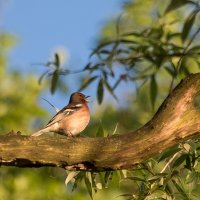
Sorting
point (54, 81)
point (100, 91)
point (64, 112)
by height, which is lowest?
point (64, 112)

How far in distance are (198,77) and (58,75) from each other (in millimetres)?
2708

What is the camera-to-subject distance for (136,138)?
14.7ft

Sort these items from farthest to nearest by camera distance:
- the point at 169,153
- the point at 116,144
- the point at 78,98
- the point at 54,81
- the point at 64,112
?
the point at 78,98
the point at 54,81
the point at 64,112
the point at 169,153
the point at 116,144

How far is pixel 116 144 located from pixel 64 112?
269 cm

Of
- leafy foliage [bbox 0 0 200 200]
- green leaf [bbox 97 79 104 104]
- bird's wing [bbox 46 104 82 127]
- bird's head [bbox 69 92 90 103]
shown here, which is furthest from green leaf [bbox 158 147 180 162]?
bird's head [bbox 69 92 90 103]

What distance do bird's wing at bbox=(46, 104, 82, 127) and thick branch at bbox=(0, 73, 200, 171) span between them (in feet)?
7.04

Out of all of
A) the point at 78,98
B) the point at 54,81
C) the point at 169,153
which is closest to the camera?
the point at 169,153

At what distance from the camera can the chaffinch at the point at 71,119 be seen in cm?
662

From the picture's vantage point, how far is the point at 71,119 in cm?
696

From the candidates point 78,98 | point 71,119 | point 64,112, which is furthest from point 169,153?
point 78,98

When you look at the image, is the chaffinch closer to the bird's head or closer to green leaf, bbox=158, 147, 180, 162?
the bird's head

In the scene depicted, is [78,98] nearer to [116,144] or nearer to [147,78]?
[147,78]

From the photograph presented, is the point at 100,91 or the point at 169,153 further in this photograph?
the point at 100,91

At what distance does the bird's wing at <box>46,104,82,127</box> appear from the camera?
6648 millimetres
